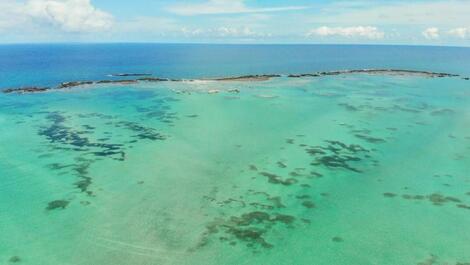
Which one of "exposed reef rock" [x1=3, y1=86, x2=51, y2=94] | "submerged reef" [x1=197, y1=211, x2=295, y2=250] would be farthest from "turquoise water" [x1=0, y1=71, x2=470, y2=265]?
"exposed reef rock" [x1=3, y1=86, x2=51, y2=94]

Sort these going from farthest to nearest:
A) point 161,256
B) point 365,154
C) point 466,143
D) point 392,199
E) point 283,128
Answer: point 283,128, point 466,143, point 365,154, point 392,199, point 161,256

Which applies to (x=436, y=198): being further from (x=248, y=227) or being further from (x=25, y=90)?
(x=25, y=90)

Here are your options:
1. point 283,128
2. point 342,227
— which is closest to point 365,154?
point 283,128

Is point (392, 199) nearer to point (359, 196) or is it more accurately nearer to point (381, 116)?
point (359, 196)

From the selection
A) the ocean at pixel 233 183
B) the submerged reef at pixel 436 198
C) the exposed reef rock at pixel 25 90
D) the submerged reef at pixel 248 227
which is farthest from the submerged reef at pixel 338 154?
the exposed reef rock at pixel 25 90

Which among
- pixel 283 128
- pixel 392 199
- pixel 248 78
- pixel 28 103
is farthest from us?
pixel 248 78

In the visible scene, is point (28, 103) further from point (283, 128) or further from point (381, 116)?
point (381, 116)

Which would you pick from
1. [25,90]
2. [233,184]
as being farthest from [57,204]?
[25,90]

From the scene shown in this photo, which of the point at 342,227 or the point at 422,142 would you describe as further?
the point at 422,142
